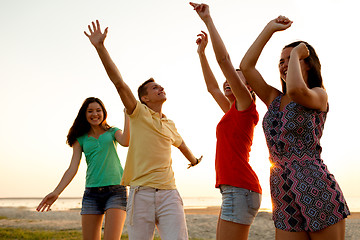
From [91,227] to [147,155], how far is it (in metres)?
1.46

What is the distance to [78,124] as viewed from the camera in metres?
5.98

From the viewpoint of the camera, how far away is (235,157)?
3.79 m

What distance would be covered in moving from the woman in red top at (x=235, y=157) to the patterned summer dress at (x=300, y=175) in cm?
73

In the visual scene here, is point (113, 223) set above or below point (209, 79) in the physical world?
below

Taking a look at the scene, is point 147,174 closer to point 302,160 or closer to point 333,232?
point 302,160

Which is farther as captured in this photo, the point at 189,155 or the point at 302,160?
the point at 189,155

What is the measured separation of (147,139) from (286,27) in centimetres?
199

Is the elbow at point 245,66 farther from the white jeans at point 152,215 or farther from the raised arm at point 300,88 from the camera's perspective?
the white jeans at point 152,215

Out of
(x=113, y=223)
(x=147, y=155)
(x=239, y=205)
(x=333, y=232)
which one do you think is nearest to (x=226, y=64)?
(x=239, y=205)

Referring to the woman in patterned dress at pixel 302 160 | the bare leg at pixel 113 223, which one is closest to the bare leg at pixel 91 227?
the bare leg at pixel 113 223

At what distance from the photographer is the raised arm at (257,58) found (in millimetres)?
3109

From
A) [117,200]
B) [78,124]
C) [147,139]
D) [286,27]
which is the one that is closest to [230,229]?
[147,139]

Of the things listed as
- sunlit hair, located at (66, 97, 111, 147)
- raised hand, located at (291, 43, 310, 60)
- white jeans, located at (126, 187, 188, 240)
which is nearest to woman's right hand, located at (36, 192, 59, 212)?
sunlit hair, located at (66, 97, 111, 147)

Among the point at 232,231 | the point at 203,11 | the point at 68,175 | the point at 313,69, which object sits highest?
the point at 203,11
